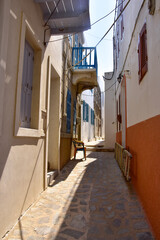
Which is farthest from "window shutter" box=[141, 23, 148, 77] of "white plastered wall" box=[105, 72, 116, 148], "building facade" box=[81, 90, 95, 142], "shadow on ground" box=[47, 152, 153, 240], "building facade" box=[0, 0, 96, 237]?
"white plastered wall" box=[105, 72, 116, 148]

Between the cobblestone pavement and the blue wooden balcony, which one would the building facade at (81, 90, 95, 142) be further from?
the cobblestone pavement

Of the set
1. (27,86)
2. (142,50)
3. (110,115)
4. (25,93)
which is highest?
(142,50)

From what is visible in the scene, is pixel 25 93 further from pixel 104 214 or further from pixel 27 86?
pixel 104 214

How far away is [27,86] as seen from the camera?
3.39 m

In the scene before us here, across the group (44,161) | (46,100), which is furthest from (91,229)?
(46,100)

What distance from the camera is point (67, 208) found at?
3.14 m

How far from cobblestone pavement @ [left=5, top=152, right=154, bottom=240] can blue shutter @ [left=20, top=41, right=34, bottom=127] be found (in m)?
1.59

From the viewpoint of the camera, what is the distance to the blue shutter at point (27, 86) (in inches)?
126

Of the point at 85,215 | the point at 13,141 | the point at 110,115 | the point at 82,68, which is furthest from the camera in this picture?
the point at 110,115

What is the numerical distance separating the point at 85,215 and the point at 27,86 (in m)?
2.57

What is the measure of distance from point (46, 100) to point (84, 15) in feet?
7.04

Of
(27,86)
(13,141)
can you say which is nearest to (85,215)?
(13,141)

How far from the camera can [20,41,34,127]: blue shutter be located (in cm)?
321

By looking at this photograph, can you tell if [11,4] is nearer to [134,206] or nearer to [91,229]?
[91,229]
